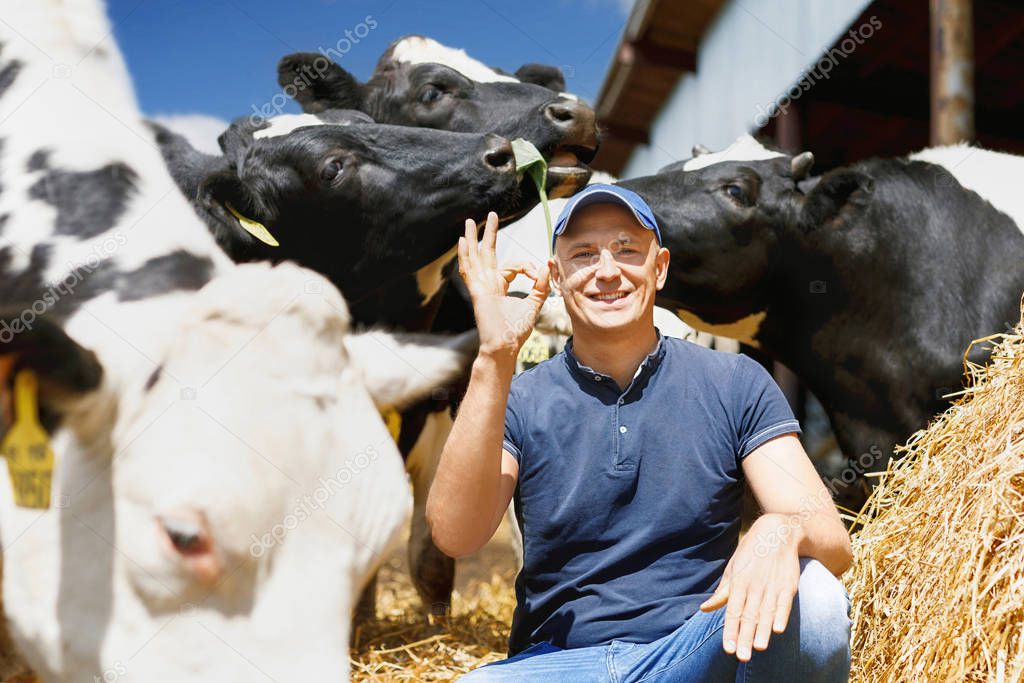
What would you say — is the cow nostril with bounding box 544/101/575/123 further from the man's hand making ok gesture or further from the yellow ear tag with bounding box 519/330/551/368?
the man's hand making ok gesture

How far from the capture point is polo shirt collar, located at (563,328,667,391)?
1.79 metres

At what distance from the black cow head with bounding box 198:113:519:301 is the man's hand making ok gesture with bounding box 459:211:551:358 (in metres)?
1.26

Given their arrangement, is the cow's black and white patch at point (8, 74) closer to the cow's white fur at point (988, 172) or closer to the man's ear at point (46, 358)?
the man's ear at point (46, 358)

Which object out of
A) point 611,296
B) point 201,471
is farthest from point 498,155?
point 201,471

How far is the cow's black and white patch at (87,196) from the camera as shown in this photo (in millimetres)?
1900

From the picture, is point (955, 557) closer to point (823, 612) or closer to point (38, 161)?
point (823, 612)

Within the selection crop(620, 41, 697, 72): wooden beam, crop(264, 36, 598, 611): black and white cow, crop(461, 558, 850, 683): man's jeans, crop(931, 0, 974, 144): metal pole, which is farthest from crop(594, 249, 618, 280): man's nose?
crop(620, 41, 697, 72): wooden beam

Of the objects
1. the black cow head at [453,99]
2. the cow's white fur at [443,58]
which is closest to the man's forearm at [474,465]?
the black cow head at [453,99]

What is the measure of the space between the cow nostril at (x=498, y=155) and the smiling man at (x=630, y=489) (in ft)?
3.46

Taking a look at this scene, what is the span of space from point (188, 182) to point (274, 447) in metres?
2.24

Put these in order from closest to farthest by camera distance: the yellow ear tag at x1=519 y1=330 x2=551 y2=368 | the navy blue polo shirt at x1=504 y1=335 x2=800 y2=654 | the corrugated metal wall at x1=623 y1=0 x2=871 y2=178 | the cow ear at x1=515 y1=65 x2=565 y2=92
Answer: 1. the navy blue polo shirt at x1=504 y1=335 x2=800 y2=654
2. the yellow ear tag at x1=519 y1=330 x2=551 y2=368
3. the cow ear at x1=515 y1=65 x2=565 y2=92
4. the corrugated metal wall at x1=623 y1=0 x2=871 y2=178

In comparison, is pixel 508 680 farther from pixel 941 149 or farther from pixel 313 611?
pixel 941 149

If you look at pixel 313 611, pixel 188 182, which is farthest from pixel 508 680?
pixel 188 182

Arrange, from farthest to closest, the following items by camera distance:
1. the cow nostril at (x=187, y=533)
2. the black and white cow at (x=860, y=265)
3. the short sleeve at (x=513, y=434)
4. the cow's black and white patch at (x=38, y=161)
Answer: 1. the black and white cow at (x=860, y=265)
2. the cow's black and white patch at (x=38, y=161)
3. the short sleeve at (x=513, y=434)
4. the cow nostril at (x=187, y=533)
